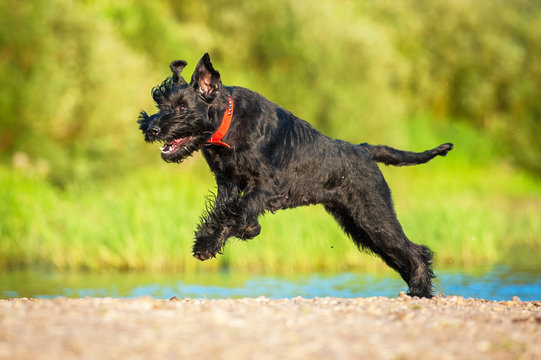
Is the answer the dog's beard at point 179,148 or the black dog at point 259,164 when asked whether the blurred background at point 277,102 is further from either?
the dog's beard at point 179,148

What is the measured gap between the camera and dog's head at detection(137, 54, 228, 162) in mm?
6242

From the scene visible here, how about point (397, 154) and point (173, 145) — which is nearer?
point (173, 145)

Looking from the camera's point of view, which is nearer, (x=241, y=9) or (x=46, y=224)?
(x=46, y=224)

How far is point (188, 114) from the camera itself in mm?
6242

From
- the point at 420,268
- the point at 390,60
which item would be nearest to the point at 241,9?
the point at 390,60

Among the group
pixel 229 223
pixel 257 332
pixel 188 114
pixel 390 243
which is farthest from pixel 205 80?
pixel 257 332

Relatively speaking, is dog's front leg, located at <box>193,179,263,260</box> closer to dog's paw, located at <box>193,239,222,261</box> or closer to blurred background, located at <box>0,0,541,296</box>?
dog's paw, located at <box>193,239,222,261</box>

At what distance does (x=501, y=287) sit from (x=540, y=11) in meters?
28.2

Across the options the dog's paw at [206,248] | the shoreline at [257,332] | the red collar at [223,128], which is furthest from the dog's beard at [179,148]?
the shoreline at [257,332]

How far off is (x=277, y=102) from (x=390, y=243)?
1907cm

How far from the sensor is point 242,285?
11133 mm

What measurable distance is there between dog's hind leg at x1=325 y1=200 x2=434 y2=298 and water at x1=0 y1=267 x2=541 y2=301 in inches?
102

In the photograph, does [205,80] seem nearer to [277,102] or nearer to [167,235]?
[167,235]

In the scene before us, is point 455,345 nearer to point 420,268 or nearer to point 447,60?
point 420,268
